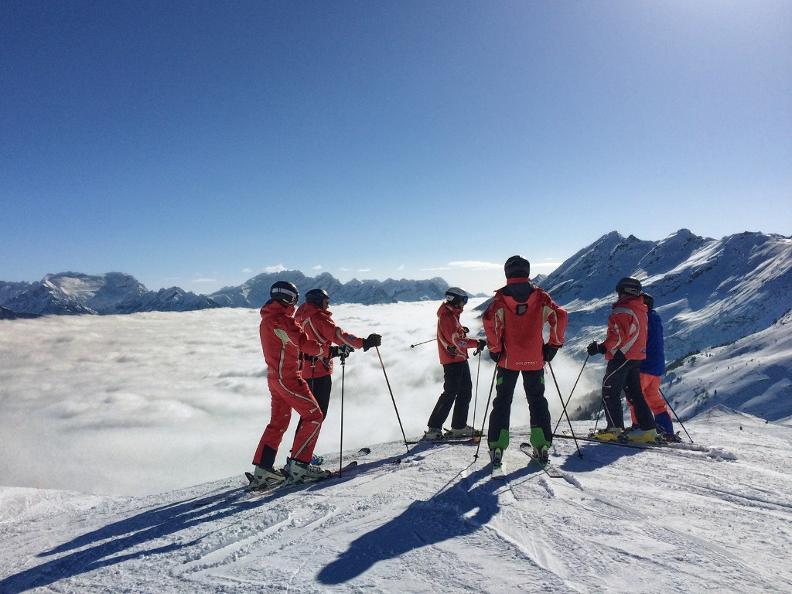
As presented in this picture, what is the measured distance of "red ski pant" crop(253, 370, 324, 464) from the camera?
5.71m

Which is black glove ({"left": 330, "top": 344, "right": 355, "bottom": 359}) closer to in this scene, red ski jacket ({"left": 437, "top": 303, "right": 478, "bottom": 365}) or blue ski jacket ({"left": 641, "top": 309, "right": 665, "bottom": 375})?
red ski jacket ({"left": 437, "top": 303, "right": 478, "bottom": 365})

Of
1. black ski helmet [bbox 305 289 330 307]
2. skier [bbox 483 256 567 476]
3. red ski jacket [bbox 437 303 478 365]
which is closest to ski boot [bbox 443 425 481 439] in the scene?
red ski jacket [bbox 437 303 478 365]

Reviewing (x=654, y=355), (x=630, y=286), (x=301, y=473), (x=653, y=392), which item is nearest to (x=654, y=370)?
(x=654, y=355)

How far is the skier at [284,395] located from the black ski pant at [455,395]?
2.82 meters

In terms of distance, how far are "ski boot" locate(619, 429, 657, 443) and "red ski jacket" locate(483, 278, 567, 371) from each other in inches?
111

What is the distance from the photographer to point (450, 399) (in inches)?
318

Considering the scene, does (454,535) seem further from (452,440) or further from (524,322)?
(452,440)

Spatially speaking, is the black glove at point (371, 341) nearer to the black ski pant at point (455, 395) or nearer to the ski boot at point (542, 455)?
the black ski pant at point (455, 395)

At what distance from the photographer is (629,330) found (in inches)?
278

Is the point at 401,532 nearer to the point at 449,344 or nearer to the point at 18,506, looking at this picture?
the point at 449,344

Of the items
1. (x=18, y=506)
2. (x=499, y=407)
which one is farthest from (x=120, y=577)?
(x=18, y=506)

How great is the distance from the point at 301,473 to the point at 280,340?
1938 mm

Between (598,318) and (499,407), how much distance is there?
2230 inches

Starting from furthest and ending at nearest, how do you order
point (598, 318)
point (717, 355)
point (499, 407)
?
point (598, 318) → point (717, 355) → point (499, 407)
